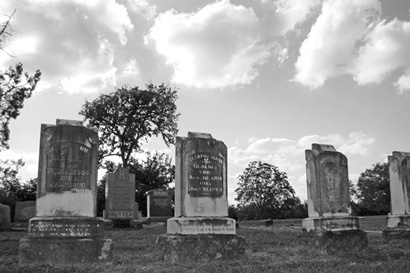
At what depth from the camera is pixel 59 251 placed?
7.16 meters

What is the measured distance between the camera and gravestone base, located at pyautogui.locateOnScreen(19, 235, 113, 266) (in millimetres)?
7059

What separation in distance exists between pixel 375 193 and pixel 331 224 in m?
50.7

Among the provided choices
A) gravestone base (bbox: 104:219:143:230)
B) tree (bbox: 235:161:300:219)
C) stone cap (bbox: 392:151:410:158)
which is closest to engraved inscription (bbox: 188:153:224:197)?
stone cap (bbox: 392:151:410:158)

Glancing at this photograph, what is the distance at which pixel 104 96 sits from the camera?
1374 inches

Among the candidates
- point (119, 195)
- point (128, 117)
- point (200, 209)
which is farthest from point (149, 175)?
point (200, 209)

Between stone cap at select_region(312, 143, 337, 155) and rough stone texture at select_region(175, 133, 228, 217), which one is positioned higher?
stone cap at select_region(312, 143, 337, 155)

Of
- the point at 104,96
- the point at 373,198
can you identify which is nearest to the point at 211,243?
the point at 104,96

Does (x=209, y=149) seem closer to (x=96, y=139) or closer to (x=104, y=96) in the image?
(x=96, y=139)

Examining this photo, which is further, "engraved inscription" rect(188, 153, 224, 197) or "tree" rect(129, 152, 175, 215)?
"tree" rect(129, 152, 175, 215)

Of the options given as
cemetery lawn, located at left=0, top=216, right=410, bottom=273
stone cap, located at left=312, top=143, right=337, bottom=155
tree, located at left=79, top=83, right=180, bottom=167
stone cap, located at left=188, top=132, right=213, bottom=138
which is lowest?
cemetery lawn, located at left=0, top=216, right=410, bottom=273

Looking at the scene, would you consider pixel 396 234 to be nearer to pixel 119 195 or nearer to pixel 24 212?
pixel 119 195

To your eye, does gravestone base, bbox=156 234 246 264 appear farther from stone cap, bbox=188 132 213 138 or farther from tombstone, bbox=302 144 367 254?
tombstone, bbox=302 144 367 254

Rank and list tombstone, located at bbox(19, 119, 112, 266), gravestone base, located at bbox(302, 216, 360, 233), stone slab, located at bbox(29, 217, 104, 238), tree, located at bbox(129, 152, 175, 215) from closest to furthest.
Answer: tombstone, located at bbox(19, 119, 112, 266) < stone slab, located at bbox(29, 217, 104, 238) < gravestone base, located at bbox(302, 216, 360, 233) < tree, located at bbox(129, 152, 175, 215)

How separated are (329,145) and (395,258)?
3318 mm
